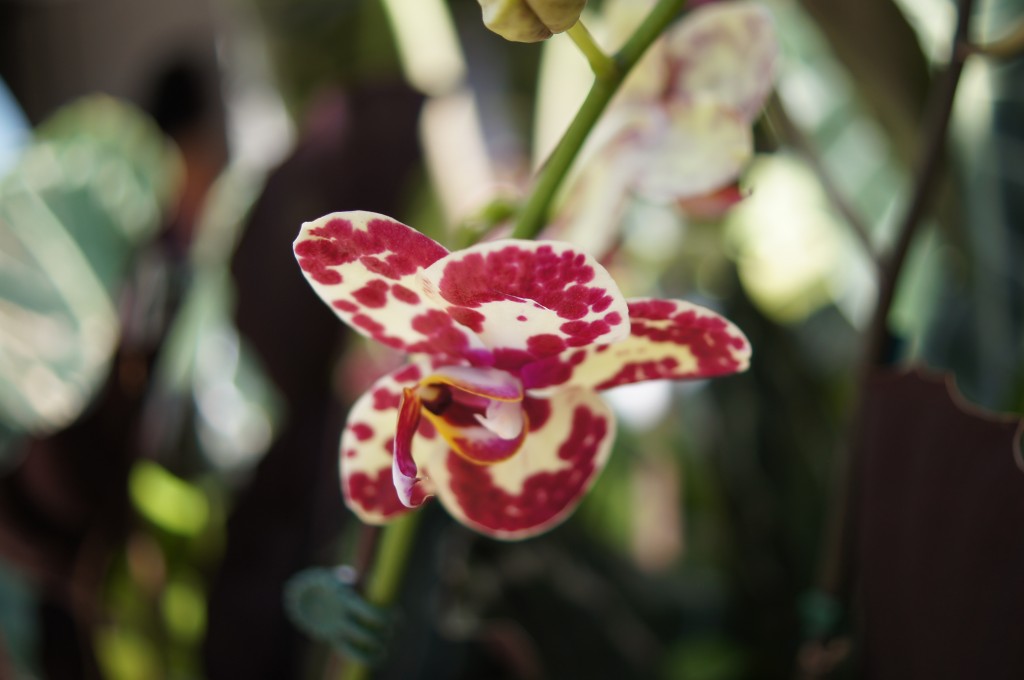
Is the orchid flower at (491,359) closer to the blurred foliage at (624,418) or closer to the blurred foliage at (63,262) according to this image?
the blurred foliage at (624,418)

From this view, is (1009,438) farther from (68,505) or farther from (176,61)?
(176,61)

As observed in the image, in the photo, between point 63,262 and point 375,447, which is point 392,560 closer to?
point 375,447

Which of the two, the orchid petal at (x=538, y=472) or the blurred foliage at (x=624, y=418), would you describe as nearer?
the orchid petal at (x=538, y=472)

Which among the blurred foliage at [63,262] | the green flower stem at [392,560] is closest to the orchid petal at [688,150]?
the green flower stem at [392,560]

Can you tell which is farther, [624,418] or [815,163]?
[624,418]

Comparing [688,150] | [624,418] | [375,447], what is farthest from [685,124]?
[624,418]

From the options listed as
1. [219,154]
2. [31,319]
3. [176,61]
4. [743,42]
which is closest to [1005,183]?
[743,42]
